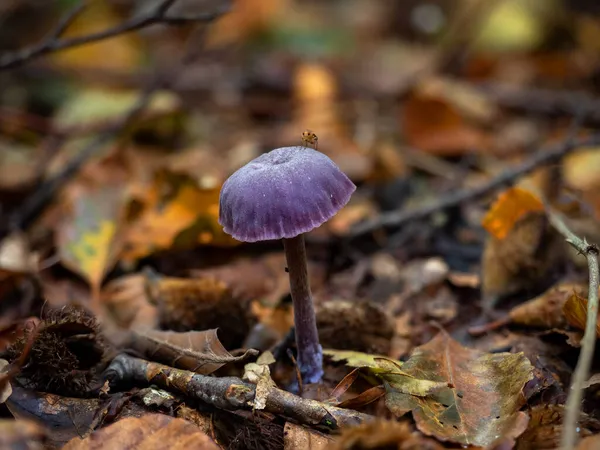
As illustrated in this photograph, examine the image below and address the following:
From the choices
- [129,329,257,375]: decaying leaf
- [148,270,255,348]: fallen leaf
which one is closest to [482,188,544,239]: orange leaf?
[148,270,255,348]: fallen leaf

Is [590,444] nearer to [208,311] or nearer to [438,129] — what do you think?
[208,311]

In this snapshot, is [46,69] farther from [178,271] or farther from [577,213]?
[577,213]

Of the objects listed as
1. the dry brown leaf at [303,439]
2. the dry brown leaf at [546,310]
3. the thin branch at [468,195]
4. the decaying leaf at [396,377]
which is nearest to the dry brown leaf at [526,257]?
the dry brown leaf at [546,310]

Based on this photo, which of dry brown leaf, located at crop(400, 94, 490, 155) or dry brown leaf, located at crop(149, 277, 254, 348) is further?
dry brown leaf, located at crop(400, 94, 490, 155)

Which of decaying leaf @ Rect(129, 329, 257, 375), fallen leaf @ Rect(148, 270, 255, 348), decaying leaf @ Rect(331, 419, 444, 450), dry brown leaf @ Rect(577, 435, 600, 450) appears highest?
decaying leaf @ Rect(331, 419, 444, 450)

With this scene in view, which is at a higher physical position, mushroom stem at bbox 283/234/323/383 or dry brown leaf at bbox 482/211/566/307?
mushroom stem at bbox 283/234/323/383

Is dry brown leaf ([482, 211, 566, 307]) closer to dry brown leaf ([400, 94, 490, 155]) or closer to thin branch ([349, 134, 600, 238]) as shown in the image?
thin branch ([349, 134, 600, 238])
